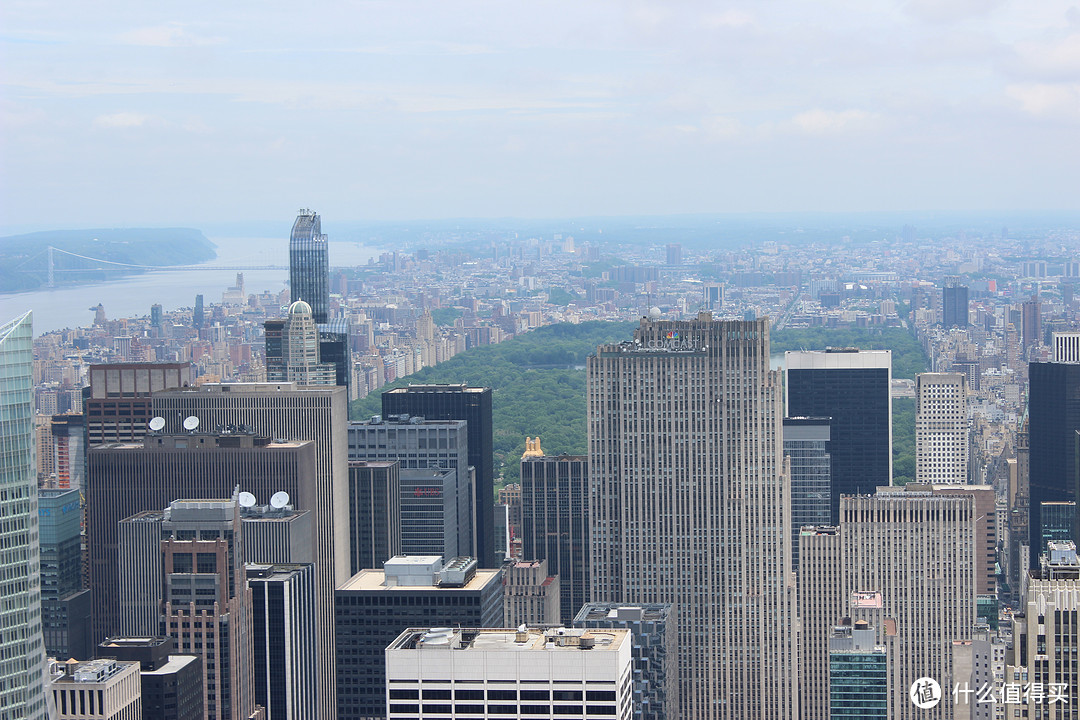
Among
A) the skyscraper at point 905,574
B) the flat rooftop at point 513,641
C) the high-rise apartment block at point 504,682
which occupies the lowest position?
the skyscraper at point 905,574

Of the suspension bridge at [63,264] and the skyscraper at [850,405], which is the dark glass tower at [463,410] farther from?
the skyscraper at [850,405]

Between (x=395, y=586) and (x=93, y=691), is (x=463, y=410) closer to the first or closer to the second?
(x=395, y=586)

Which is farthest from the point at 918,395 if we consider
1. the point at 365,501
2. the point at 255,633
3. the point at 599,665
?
the point at 599,665

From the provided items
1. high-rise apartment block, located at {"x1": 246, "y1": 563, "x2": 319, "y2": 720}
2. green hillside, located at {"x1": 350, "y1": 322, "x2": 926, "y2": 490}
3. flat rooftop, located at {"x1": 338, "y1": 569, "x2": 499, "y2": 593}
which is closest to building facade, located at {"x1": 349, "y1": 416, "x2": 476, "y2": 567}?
green hillside, located at {"x1": 350, "y1": 322, "x2": 926, "y2": 490}

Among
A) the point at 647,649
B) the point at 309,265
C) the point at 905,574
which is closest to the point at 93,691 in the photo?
the point at 647,649

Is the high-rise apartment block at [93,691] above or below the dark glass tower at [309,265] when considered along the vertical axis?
below

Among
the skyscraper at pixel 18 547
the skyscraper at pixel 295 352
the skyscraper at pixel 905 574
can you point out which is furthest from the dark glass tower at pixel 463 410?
the skyscraper at pixel 18 547

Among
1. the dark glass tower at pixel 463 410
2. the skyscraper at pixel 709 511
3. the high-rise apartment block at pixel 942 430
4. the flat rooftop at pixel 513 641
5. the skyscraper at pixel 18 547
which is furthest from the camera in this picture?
the high-rise apartment block at pixel 942 430
